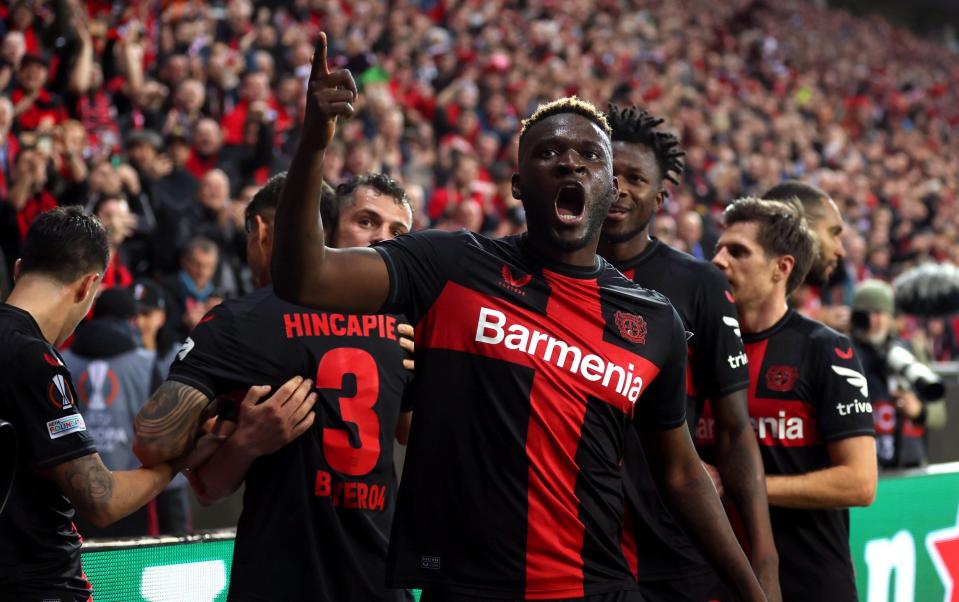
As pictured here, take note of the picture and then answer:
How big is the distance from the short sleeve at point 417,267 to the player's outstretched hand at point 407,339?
2.52ft

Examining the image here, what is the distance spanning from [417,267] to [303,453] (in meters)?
0.87

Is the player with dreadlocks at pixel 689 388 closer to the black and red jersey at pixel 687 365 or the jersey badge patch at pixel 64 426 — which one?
the black and red jersey at pixel 687 365

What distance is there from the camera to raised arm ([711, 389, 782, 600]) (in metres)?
3.51

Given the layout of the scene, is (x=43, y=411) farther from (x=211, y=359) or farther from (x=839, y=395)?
(x=839, y=395)

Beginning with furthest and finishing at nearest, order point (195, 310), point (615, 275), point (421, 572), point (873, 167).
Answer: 1. point (873, 167)
2. point (195, 310)
3. point (615, 275)
4. point (421, 572)

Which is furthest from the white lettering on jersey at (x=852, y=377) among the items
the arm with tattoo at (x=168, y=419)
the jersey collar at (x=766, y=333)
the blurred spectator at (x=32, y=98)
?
the blurred spectator at (x=32, y=98)

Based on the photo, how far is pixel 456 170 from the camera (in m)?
11.9

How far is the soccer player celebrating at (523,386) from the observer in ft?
8.48

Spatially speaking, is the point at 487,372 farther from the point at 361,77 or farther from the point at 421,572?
the point at 361,77

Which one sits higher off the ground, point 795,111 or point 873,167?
point 795,111

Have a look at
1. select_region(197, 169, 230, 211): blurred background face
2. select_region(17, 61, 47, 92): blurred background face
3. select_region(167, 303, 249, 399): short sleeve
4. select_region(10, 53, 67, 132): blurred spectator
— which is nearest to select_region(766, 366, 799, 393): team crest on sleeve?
select_region(167, 303, 249, 399): short sleeve

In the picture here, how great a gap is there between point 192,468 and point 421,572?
3.42 ft

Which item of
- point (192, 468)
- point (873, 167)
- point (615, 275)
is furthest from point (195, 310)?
point (873, 167)

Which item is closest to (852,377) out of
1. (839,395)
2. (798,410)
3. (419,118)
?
(839,395)
